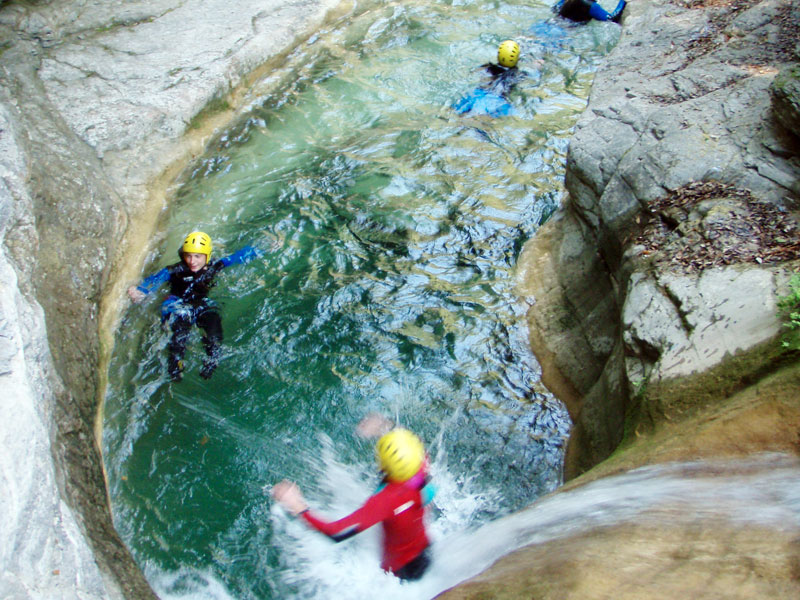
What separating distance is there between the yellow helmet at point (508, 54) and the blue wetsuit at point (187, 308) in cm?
574

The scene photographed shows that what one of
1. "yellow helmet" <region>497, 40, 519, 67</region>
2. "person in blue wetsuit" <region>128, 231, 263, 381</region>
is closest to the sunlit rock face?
"person in blue wetsuit" <region>128, 231, 263, 381</region>

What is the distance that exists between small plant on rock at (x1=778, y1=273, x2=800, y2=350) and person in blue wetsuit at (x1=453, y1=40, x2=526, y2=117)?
5879 mm

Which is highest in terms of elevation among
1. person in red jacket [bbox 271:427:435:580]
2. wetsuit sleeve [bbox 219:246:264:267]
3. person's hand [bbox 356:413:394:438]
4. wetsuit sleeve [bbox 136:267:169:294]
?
wetsuit sleeve [bbox 136:267:169:294]

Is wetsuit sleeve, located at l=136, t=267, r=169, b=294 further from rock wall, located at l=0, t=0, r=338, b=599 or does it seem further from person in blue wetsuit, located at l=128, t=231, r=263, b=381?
rock wall, located at l=0, t=0, r=338, b=599

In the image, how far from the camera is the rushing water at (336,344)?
422cm

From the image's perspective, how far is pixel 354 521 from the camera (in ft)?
11.3

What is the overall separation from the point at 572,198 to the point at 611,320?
1.42m

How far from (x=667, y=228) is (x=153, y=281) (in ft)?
14.3

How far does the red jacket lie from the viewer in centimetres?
345

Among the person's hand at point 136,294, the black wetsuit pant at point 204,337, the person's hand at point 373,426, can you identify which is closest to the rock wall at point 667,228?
the person's hand at point 373,426

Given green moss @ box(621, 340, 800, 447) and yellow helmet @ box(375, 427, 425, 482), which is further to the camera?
yellow helmet @ box(375, 427, 425, 482)

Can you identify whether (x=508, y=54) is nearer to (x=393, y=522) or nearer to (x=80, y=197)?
(x=80, y=197)

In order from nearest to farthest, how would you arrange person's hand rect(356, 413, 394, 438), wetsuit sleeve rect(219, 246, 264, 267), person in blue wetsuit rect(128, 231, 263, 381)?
person's hand rect(356, 413, 394, 438)
person in blue wetsuit rect(128, 231, 263, 381)
wetsuit sleeve rect(219, 246, 264, 267)

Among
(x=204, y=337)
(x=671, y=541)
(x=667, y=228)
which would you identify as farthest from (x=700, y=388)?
(x=204, y=337)
